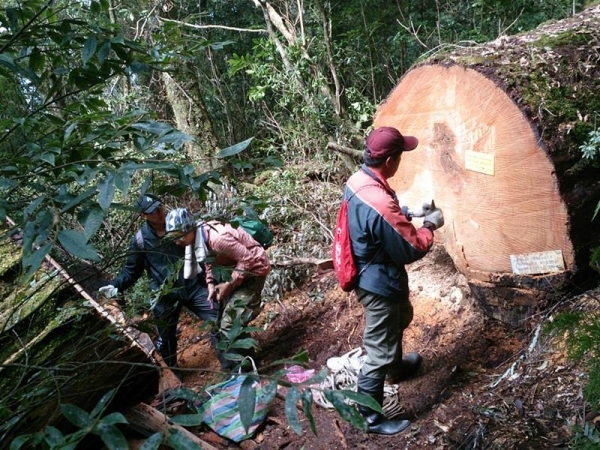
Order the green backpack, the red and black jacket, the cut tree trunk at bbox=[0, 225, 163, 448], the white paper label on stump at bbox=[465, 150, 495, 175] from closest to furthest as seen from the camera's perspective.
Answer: the cut tree trunk at bbox=[0, 225, 163, 448], the red and black jacket, the white paper label on stump at bbox=[465, 150, 495, 175], the green backpack

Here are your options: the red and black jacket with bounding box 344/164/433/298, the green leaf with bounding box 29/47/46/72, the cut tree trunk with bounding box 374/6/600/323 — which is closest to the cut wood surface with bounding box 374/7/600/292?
the cut tree trunk with bounding box 374/6/600/323

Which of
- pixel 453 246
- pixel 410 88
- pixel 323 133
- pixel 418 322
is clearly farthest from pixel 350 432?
pixel 323 133

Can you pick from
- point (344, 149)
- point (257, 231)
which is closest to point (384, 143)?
point (257, 231)

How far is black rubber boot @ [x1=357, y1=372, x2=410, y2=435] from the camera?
305 cm

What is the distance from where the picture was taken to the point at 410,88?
3654 millimetres

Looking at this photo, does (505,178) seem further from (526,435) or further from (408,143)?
(526,435)

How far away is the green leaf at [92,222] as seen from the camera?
1.01 meters

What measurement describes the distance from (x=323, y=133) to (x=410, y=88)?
2805 millimetres

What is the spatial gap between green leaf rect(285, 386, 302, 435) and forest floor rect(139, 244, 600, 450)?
995 mm

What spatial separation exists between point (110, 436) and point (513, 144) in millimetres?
2728

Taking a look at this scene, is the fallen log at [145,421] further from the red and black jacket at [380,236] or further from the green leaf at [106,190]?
the green leaf at [106,190]

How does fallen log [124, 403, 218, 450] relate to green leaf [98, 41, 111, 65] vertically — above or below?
below

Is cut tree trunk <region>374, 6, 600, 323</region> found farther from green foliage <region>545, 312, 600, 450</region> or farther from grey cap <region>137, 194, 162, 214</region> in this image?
grey cap <region>137, 194, 162, 214</region>

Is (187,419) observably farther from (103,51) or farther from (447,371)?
(447,371)
